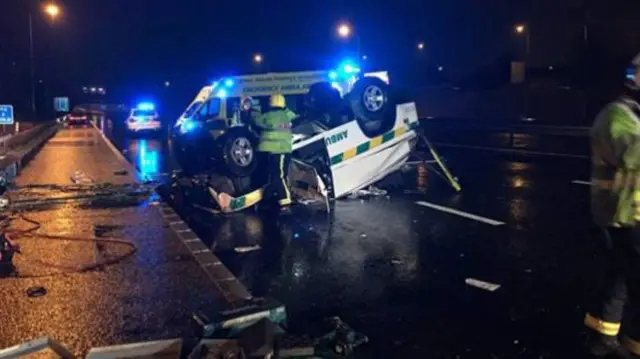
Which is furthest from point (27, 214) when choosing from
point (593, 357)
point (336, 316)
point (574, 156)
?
point (574, 156)

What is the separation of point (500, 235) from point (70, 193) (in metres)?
8.40

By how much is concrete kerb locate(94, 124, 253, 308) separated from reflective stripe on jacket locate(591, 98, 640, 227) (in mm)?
2692

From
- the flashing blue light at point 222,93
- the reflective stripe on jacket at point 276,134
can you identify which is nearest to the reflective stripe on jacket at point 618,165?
the reflective stripe on jacket at point 276,134

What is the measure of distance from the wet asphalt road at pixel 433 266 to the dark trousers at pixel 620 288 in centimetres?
42

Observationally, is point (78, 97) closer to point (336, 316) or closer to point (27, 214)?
point (27, 214)

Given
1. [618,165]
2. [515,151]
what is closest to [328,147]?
[618,165]

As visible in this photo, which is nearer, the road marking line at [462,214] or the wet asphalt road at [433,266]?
the wet asphalt road at [433,266]

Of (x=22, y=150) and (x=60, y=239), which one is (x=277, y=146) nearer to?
(x=60, y=239)

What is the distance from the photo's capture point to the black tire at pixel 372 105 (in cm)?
1048

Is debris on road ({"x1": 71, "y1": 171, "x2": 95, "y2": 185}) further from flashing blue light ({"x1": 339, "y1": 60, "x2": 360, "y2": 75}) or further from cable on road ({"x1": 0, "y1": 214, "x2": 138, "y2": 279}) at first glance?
flashing blue light ({"x1": 339, "y1": 60, "x2": 360, "y2": 75})

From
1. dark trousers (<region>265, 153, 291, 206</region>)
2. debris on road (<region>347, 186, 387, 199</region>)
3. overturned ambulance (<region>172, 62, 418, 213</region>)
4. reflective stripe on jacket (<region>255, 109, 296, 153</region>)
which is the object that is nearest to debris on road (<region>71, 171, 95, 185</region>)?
overturned ambulance (<region>172, 62, 418, 213</region>)

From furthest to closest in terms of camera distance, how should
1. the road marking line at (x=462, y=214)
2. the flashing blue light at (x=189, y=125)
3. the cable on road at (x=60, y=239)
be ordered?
the flashing blue light at (x=189, y=125) < the road marking line at (x=462, y=214) < the cable on road at (x=60, y=239)

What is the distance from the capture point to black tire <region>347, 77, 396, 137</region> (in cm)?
1048

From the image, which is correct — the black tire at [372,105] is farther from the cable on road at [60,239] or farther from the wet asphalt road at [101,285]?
the cable on road at [60,239]
